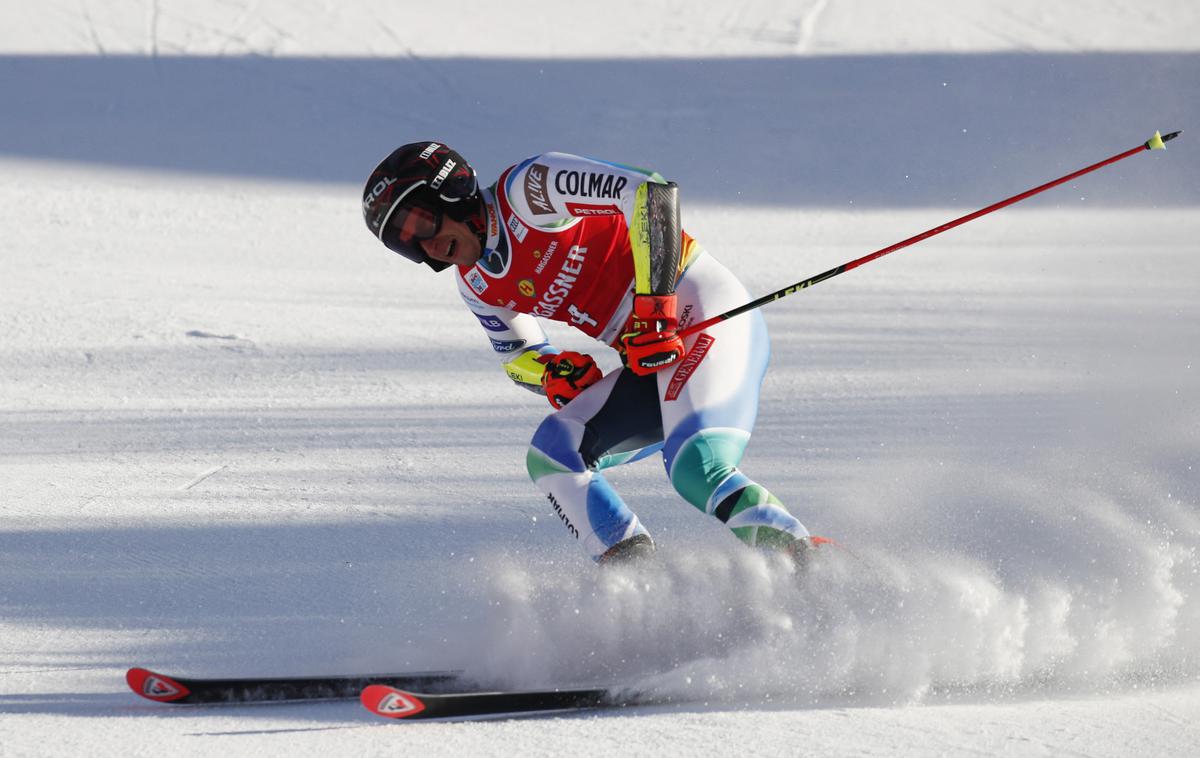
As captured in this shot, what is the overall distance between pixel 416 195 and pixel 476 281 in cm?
36

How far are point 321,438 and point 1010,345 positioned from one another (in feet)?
10.4

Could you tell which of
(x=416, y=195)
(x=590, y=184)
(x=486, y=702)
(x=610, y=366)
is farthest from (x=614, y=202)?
(x=610, y=366)

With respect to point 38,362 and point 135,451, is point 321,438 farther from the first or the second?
point 38,362

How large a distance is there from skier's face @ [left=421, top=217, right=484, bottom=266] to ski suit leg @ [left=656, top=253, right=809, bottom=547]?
1.80 feet

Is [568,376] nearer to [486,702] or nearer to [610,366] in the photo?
[486,702]

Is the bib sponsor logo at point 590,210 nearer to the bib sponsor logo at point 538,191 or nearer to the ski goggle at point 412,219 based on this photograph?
the bib sponsor logo at point 538,191

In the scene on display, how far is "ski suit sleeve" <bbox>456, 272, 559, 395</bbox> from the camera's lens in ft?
11.6

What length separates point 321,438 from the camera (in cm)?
498

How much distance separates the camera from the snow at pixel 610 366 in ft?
9.46

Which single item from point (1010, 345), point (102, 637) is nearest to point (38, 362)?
point (102, 637)

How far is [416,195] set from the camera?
3.17 meters

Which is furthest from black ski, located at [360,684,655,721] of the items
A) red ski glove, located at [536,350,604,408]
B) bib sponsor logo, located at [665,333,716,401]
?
red ski glove, located at [536,350,604,408]

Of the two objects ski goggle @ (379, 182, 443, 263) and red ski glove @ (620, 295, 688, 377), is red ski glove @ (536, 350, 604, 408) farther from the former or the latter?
ski goggle @ (379, 182, 443, 263)

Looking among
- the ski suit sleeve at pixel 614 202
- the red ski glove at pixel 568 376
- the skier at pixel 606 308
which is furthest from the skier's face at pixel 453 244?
the red ski glove at pixel 568 376
